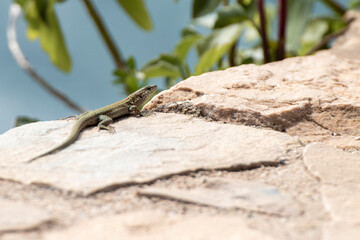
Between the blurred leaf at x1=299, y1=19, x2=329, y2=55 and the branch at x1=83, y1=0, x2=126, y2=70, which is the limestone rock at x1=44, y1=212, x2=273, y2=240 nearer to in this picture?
the branch at x1=83, y1=0, x2=126, y2=70

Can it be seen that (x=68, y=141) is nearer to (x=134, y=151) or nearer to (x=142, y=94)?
(x=134, y=151)

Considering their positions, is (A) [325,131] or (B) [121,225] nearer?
(B) [121,225]

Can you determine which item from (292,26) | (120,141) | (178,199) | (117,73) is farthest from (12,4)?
(178,199)

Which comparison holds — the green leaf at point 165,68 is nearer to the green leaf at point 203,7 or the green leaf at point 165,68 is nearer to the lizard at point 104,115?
the green leaf at point 203,7

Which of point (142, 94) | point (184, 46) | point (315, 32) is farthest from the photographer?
point (315, 32)

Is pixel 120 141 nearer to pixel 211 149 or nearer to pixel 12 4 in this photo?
pixel 211 149

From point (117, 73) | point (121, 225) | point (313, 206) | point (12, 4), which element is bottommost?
point (313, 206)

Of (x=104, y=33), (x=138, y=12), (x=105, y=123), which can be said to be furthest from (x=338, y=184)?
(x=138, y=12)

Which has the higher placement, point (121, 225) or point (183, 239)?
point (121, 225)
